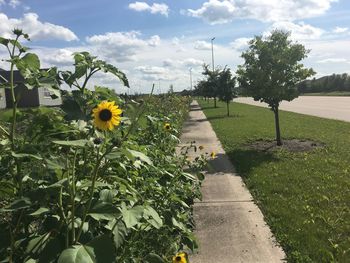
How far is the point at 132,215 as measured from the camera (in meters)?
2.07

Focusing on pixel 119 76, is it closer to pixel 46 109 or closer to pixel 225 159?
pixel 46 109

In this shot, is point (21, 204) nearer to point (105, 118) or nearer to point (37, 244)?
point (37, 244)

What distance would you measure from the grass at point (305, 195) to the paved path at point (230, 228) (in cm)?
15

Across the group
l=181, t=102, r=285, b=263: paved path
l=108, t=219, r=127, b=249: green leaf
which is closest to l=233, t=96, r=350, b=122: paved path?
l=181, t=102, r=285, b=263: paved path

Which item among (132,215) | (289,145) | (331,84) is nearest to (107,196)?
(132,215)

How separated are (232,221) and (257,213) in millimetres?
543

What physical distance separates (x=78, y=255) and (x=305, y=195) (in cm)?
565

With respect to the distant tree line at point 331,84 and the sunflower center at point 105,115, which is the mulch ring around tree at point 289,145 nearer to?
the sunflower center at point 105,115

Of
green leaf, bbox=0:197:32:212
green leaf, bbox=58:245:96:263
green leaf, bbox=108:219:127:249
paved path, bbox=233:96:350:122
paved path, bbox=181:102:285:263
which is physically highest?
green leaf, bbox=0:197:32:212

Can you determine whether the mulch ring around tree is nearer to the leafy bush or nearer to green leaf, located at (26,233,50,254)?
the leafy bush

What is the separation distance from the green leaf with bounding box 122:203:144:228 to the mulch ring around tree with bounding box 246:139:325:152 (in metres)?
9.82

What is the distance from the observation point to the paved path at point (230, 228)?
454 cm

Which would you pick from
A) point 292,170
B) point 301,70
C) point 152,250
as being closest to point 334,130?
point 301,70

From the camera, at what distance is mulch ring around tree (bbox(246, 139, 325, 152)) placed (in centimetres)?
1172
